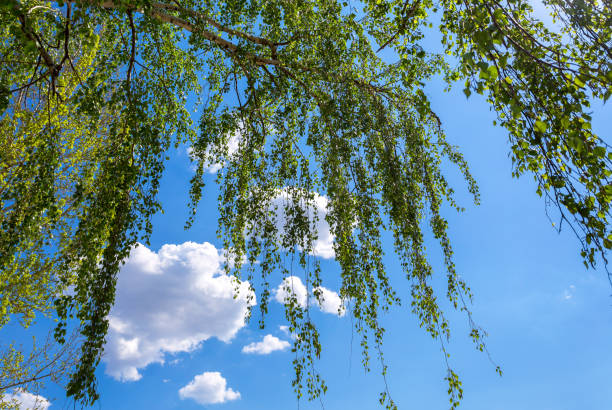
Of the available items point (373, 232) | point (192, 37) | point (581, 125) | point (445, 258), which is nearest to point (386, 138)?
point (373, 232)

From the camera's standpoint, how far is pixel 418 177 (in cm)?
439

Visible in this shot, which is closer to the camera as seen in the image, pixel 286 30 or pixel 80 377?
pixel 80 377

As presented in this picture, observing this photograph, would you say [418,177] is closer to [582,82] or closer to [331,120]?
[331,120]

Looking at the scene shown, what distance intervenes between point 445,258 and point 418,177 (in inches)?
38.2

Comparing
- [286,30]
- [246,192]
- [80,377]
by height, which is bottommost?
[80,377]

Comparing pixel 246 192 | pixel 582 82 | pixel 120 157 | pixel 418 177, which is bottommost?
pixel 582 82

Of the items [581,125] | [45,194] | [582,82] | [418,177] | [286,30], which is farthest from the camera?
[286,30]

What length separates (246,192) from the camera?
16.9ft

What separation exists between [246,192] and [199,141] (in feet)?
3.11

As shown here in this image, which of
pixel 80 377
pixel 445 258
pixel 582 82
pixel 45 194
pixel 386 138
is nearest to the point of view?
pixel 582 82

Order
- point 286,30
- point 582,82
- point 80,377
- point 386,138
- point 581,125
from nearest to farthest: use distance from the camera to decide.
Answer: point 582,82 → point 581,125 → point 80,377 → point 386,138 → point 286,30

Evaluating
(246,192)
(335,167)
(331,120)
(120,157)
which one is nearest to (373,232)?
(335,167)

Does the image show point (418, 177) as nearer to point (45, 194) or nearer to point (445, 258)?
point (445, 258)

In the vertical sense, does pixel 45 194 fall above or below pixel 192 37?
below
